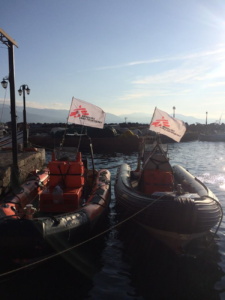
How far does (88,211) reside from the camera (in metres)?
8.12

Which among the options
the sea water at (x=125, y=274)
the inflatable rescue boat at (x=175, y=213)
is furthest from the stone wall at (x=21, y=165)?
the inflatable rescue boat at (x=175, y=213)

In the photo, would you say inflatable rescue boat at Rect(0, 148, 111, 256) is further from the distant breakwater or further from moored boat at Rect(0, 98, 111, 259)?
the distant breakwater

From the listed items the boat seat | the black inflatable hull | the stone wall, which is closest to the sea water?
the black inflatable hull

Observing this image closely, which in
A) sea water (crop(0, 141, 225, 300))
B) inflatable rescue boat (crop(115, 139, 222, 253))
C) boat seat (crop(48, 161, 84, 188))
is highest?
boat seat (crop(48, 161, 84, 188))

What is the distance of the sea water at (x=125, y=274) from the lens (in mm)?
6254

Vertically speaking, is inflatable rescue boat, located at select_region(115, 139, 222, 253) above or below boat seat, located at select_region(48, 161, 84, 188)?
below

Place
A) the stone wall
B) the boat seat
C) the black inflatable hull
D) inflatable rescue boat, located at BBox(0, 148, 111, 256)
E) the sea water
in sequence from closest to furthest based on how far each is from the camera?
inflatable rescue boat, located at BBox(0, 148, 111, 256) → the sea water → the black inflatable hull → the boat seat → the stone wall

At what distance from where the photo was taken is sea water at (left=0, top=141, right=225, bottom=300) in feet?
20.5

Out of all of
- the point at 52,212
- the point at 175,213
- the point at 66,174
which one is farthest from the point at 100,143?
the point at 175,213

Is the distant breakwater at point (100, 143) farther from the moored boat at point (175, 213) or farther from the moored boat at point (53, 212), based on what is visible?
the moored boat at point (175, 213)

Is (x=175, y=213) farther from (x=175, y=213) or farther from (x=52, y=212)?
(x=52, y=212)

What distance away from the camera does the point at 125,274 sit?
23.4ft

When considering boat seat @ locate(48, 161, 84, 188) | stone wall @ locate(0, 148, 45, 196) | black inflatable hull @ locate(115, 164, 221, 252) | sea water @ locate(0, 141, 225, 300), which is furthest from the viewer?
stone wall @ locate(0, 148, 45, 196)

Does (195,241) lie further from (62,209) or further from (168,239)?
(62,209)
